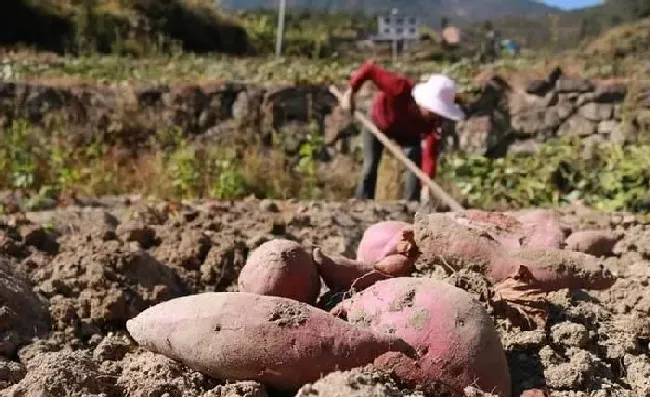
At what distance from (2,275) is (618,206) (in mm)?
4089

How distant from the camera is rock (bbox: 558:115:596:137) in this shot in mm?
8586

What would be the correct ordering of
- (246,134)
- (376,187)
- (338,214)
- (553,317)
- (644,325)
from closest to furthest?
(553,317)
(644,325)
(338,214)
(376,187)
(246,134)

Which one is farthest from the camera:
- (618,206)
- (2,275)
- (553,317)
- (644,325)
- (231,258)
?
(618,206)

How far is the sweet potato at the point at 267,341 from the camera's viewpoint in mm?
1491

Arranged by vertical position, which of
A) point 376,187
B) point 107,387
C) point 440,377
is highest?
point 440,377

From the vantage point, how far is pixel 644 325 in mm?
2010

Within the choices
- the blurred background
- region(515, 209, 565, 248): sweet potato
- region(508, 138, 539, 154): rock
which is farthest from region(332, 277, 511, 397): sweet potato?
region(508, 138, 539, 154): rock

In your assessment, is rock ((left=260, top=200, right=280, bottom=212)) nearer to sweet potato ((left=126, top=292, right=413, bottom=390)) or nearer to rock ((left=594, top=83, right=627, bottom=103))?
sweet potato ((left=126, top=292, right=413, bottom=390))

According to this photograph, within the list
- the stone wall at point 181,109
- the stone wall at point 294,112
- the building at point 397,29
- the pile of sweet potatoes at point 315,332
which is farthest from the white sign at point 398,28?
the pile of sweet potatoes at point 315,332

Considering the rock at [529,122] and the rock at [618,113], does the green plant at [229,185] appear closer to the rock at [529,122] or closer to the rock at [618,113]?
the rock at [529,122]

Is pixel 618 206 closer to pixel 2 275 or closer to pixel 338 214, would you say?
pixel 338 214

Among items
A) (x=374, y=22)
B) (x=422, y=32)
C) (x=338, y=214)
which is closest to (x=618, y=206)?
(x=338, y=214)

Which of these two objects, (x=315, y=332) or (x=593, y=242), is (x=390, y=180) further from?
(x=315, y=332)

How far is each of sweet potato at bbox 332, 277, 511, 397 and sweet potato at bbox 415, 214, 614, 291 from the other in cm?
34
